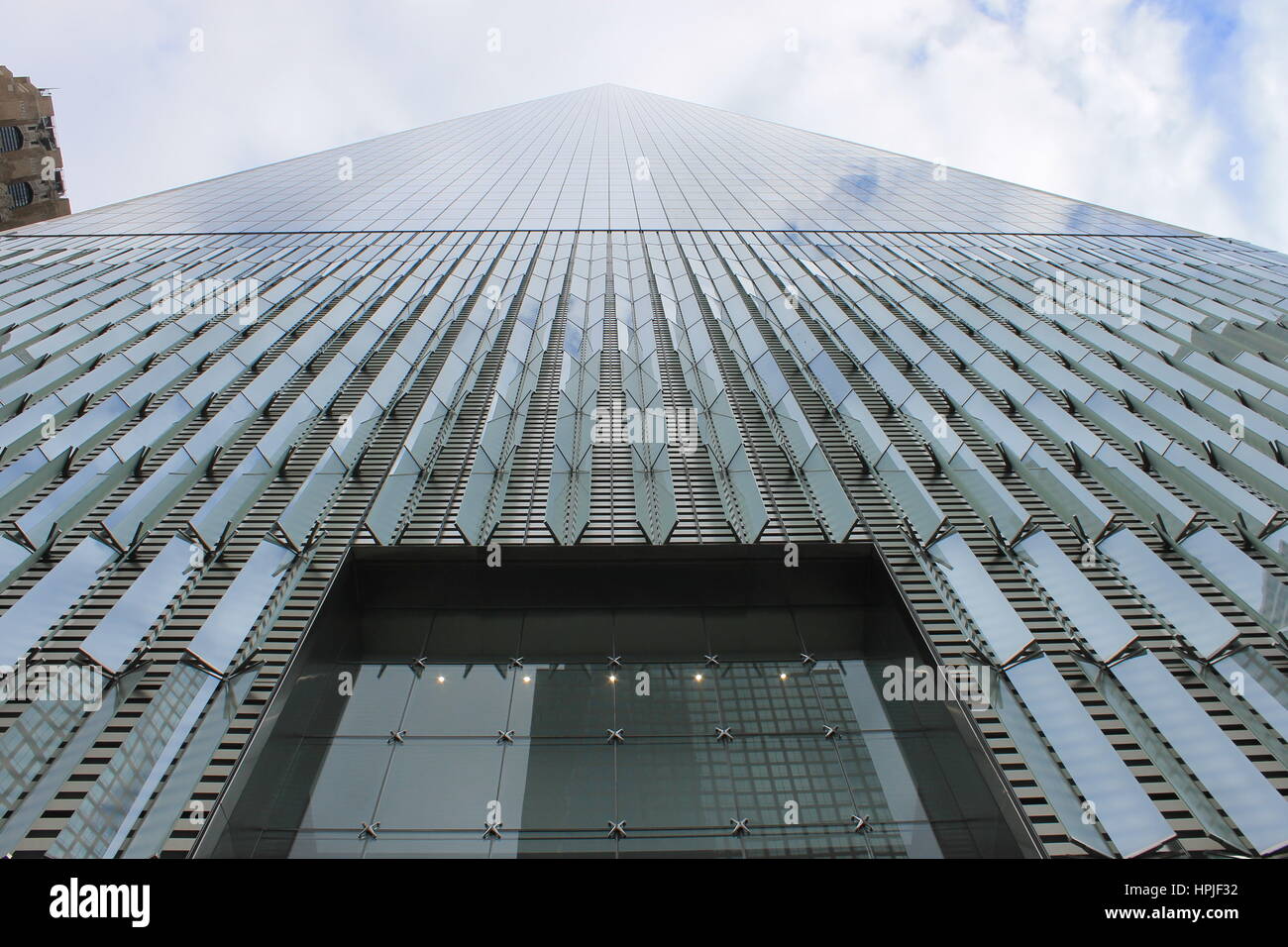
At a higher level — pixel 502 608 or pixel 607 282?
pixel 607 282

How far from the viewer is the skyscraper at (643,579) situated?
6.44 metres

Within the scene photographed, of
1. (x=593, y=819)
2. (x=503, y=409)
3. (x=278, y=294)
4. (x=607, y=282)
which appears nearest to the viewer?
(x=593, y=819)

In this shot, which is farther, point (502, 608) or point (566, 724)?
point (502, 608)

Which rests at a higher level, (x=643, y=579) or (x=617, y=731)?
(x=643, y=579)

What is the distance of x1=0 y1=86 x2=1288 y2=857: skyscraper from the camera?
21.1ft

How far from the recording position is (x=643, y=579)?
900cm

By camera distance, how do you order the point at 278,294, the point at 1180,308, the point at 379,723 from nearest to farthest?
the point at 379,723 → the point at 1180,308 → the point at 278,294

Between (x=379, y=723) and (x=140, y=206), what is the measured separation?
35.4 metres

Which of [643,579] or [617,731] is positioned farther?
[643,579]

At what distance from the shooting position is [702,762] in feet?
22.9
